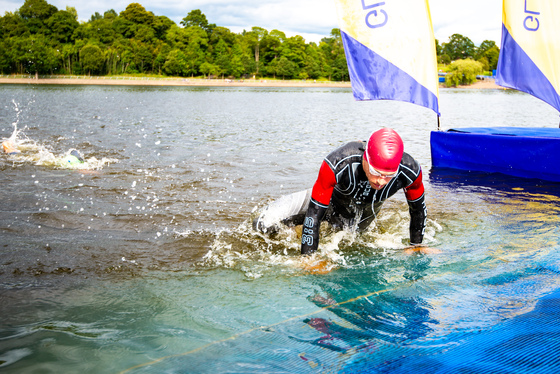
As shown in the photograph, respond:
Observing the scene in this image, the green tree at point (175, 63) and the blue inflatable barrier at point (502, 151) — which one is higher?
the green tree at point (175, 63)

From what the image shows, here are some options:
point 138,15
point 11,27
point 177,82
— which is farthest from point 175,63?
point 11,27

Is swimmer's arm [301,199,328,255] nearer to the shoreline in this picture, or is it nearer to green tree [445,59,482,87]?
the shoreline

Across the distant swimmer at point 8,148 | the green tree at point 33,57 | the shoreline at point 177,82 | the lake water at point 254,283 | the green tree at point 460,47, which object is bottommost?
the lake water at point 254,283

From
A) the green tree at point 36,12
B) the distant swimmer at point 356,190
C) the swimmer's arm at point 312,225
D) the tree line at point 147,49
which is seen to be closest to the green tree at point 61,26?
the tree line at point 147,49

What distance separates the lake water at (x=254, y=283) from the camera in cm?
318

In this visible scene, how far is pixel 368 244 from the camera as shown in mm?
5938

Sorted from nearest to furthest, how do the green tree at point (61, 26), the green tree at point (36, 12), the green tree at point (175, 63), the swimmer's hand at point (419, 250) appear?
the swimmer's hand at point (419, 250) < the green tree at point (175, 63) < the green tree at point (61, 26) < the green tree at point (36, 12)

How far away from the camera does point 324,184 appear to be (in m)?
4.59

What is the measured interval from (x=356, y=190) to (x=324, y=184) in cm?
48

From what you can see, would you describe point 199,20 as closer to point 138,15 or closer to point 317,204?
point 138,15

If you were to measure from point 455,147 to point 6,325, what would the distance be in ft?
33.2

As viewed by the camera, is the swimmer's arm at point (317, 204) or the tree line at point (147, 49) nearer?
the swimmer's arm at point (317, 204)

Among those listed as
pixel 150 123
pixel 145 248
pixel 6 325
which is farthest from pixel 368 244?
pixel 150 123

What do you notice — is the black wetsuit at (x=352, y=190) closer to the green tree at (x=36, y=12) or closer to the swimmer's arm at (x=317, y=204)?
the swimmer's arm at (x=317, y=204)
